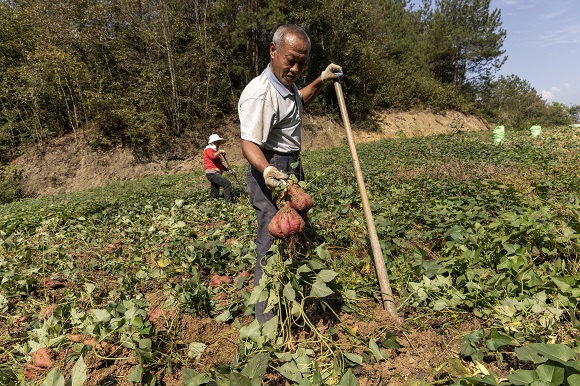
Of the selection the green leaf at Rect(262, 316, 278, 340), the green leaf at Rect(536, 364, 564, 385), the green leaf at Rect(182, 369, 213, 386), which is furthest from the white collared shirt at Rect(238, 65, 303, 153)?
the green leaf at Rect(536, 364, 564, 385)

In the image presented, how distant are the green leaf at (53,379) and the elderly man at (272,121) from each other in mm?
1157

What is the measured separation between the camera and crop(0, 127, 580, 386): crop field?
A: 5.74ft

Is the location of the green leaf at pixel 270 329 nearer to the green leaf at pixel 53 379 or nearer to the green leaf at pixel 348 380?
the green leaf at pixel 348 380

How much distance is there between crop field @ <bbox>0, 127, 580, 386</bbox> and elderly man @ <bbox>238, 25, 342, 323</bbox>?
32 cm

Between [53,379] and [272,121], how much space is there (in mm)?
1790

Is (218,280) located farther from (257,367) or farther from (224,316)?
(257,367)

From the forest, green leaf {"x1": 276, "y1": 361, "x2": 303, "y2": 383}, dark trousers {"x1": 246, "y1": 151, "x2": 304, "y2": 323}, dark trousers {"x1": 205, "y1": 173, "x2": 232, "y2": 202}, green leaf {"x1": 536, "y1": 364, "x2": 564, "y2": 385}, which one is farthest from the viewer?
the forest

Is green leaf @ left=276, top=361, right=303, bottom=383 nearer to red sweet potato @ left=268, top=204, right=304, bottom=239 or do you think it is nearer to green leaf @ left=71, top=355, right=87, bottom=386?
red sweet potato @ left=268, top=204, right=304, bottom=239

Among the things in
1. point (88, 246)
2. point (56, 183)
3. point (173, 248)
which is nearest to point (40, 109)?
point (56, 183)

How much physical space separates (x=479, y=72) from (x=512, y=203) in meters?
36.8

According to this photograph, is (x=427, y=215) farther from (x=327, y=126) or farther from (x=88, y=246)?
(x=327, y=126)

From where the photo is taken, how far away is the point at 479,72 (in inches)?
1318

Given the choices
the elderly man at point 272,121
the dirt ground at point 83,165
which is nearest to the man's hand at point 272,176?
the elderly man at point 272,121

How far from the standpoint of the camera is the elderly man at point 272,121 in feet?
6.82
